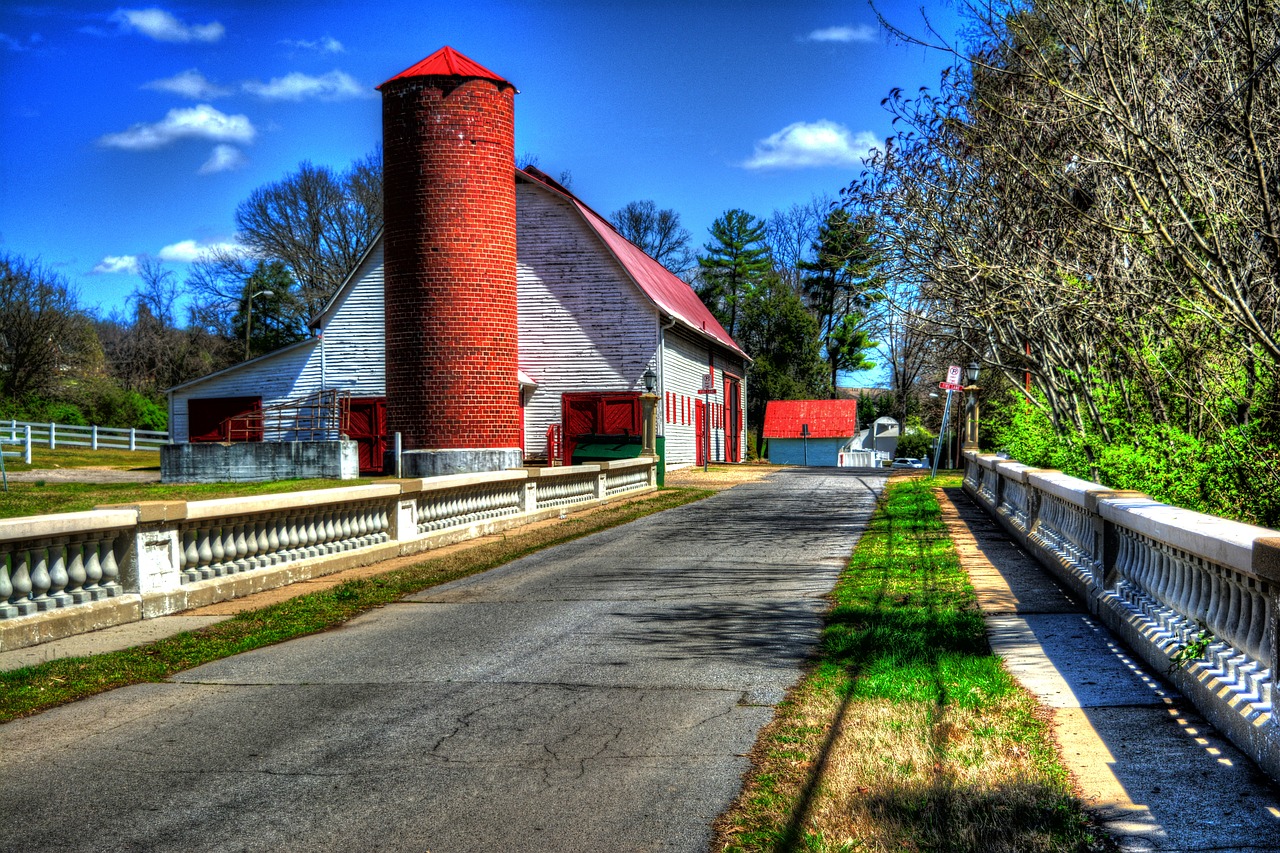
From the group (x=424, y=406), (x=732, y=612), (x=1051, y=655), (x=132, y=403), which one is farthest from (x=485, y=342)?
(x=132, y=403)

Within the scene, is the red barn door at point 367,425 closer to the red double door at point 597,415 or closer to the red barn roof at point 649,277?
the red double door at point 597,415

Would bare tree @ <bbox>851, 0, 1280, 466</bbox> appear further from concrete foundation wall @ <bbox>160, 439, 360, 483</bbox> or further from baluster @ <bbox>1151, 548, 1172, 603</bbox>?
concrete foundation wall @ <bbox>160, 439, 360, 483</bbox>

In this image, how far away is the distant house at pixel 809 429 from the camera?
58.7m

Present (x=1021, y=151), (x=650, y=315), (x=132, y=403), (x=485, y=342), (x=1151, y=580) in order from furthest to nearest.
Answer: (x=132, y=403), (x=650, y=315), (x=485, y=342), (x=1021, y=151), (x=1151, y=580)

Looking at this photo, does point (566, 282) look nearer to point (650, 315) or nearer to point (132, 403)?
point (650, 315)

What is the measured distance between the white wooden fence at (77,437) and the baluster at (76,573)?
33.0 metres

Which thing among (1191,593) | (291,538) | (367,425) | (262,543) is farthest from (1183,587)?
(367,425)

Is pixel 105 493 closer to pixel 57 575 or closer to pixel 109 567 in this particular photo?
pixel 109 567

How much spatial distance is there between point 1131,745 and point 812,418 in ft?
180

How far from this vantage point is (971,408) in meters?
27.8

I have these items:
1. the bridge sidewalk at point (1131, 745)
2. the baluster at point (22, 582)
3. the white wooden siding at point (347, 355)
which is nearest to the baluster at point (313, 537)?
the baluster at point (22, 582)

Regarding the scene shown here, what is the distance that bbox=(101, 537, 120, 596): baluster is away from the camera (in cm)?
839

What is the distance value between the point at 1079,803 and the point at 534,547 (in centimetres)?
1060

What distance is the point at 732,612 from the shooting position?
8773mm
